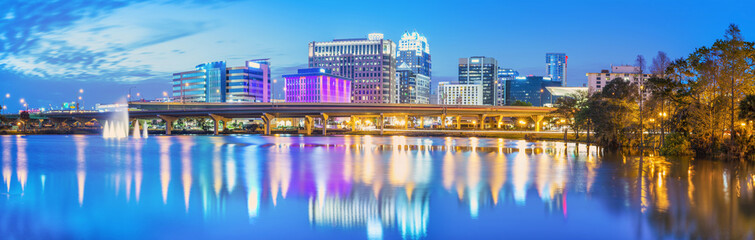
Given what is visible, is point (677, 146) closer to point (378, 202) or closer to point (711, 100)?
point (711, 100)

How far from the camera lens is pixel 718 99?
47.1m

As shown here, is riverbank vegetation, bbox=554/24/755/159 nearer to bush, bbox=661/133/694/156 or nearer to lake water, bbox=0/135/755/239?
bush, bbox=661/133/694/156

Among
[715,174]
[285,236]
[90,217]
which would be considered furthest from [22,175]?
[715,174]

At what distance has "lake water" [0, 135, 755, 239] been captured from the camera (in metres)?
17.8

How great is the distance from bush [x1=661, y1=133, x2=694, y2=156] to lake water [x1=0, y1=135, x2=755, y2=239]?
11054mm

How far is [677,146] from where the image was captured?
50.5m

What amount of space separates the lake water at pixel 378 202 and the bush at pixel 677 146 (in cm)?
1105

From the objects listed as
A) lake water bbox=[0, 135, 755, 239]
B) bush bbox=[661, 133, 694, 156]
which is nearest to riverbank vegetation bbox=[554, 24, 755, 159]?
bush bbox=[661, 133, 694, 156]

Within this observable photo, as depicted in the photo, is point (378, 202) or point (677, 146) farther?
point (677, 146)

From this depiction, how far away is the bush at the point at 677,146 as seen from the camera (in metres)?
50.3

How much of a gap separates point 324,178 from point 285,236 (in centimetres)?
1530

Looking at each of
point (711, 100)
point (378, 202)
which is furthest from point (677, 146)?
point (378, 202)

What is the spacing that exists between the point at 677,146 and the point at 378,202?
129ft

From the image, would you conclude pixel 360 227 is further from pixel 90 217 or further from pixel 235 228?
pixel 90 217
